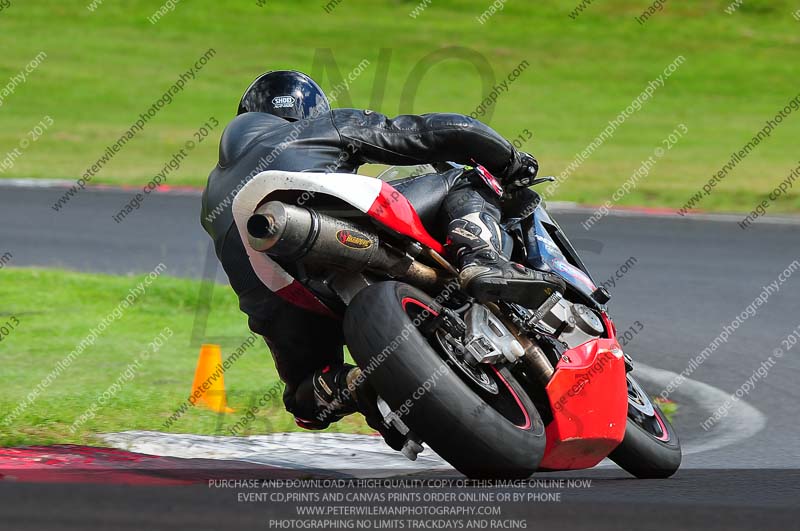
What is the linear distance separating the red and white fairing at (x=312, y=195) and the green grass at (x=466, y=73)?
43.2ft

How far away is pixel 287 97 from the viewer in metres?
4.93

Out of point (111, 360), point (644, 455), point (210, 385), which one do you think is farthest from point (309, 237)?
point (111, 360)

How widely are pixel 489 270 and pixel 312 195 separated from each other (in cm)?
66

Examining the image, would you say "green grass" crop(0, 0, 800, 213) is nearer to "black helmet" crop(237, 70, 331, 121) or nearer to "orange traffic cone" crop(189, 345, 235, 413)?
"orange traffic cone" crop(189, 345, 235, 413)

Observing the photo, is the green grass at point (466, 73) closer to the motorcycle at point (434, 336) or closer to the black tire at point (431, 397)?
the motorcycle at point (434, 336)

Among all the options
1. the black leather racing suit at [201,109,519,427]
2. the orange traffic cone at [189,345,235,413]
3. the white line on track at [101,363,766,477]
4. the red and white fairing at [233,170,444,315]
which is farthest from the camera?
the orange traffic cone at [189,345,235,413]

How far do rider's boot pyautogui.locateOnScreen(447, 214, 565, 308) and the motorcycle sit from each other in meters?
0.07

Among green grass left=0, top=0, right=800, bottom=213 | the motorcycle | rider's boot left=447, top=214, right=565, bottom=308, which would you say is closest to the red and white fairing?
the motorcycle

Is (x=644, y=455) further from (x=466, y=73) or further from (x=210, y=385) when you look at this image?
(x=466, y=73)

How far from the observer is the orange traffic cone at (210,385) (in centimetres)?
661

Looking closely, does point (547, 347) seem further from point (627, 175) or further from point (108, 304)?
point (627, 175)

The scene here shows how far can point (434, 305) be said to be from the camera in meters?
4.29

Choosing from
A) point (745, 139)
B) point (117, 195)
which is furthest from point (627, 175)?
point (117, 195)

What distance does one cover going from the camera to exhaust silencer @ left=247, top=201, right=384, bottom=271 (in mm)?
4133
